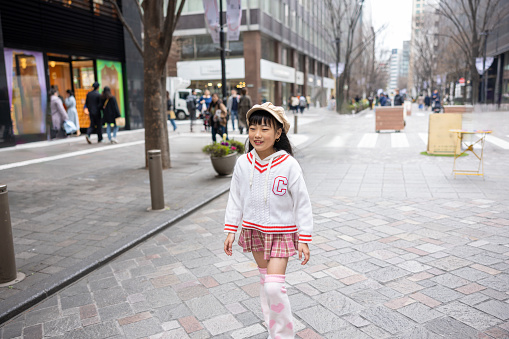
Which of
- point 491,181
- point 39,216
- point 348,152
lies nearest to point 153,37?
point 39,216

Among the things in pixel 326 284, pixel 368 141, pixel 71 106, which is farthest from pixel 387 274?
pixel 71 106

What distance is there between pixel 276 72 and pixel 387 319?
3756cm

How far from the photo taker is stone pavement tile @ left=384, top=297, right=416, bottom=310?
3.24 metres

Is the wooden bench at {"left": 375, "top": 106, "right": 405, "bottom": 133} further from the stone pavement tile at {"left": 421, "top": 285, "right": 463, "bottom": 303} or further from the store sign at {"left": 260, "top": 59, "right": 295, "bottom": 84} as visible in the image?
the store sign at {"left": 260, "top": 59, "right": 295, "bottom": 84}

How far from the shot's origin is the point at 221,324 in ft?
10.00

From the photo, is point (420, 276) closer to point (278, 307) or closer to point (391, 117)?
point (278, 307)

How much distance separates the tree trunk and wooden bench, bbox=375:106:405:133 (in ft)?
37.0

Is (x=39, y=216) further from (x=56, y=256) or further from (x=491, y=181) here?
(x=491, y=181)

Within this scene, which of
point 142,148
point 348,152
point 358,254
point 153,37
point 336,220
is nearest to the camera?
point 358,254

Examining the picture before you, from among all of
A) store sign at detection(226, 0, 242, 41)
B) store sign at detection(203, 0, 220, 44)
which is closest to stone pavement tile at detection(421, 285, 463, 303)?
store sign at detection(203, 0, 220, 44)

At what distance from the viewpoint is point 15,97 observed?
536 inches

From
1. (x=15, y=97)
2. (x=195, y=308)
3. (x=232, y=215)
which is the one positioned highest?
(x=15, y=97)

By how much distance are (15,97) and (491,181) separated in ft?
45.5

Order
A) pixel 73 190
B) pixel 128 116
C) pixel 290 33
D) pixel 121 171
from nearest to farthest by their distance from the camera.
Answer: pixel 73 190 → pixel 121 171 → pixel 128 116 → pixel 290 33
